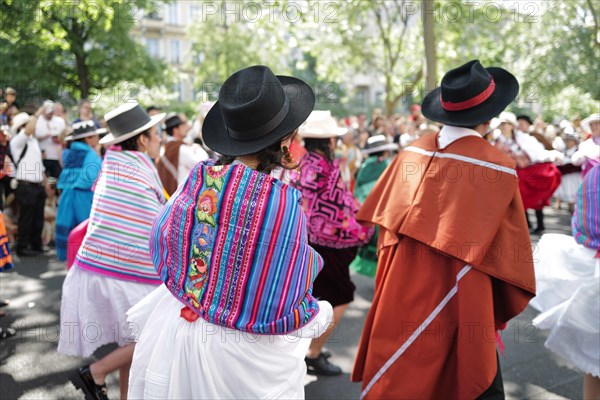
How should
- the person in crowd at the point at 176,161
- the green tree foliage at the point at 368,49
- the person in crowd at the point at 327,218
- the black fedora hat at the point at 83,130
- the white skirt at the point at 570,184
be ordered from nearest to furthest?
the person in crowd at the point at 327,218 < the person in crowd at the point at 176,161 < the black fedora hat at the point at 83,130 < the white skirt at the point at 570,184 < the green tree foliage at the point at 368,49

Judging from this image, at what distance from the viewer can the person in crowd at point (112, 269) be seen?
331 cm

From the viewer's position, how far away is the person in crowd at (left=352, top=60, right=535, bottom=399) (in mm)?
2861

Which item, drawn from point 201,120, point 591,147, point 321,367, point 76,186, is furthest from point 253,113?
point 201,120

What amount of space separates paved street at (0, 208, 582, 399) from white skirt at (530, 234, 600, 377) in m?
0.61

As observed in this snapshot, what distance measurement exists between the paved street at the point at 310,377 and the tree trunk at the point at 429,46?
2479mm

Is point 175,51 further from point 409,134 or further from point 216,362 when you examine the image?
point 216,362

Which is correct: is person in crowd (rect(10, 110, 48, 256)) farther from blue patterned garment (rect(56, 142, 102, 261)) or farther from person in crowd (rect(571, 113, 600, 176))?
person in crowd (rect(571, 113, 600, 176))

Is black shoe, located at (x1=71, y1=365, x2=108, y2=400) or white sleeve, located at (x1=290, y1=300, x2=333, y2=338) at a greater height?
white sleeve, located at (x1=290, y1=300, x2=333, y2=338)

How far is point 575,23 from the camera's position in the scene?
15180 mm

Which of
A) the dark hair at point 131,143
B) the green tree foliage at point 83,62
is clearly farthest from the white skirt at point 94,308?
the green tree foliage at point 83,62

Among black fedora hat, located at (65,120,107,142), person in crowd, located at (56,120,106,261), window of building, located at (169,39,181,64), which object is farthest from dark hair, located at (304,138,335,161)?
window of building, located at (169,39,181,64)

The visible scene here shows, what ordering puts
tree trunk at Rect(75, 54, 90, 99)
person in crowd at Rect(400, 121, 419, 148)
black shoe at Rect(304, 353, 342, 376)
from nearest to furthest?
black shoe at Rect(304, 353, 342, 376), person in crowd at Rect(400, 121, 419, 148), tree trunk at Rect(75, 54, 90, 99)

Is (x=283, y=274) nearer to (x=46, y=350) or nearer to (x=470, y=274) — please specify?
(x=470, y=274)

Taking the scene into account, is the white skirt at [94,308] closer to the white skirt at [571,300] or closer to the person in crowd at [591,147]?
the white skirt at [571,300]
